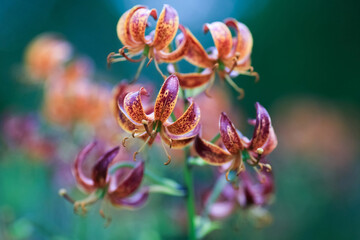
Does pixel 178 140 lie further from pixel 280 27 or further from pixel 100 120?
pixel 280 27

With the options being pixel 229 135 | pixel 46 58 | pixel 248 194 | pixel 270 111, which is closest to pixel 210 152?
pixel 229 135

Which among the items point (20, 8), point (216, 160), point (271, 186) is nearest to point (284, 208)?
point (271, 186)

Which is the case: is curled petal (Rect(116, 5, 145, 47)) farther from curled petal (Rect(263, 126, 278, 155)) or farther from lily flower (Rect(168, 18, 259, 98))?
curled petal (Rect(263, 126, 278, 155))

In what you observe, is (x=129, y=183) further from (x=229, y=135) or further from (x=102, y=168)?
(x=229, y=135)

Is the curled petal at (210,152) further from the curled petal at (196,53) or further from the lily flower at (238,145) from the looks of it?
the curled petal at (196,53)

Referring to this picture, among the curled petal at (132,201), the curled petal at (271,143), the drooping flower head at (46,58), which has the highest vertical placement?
the curled petal at (271,143)

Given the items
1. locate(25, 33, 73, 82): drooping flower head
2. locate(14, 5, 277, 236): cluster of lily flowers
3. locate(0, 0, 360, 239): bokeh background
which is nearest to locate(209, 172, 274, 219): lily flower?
locate(0, 0, 360, 239): bokeh background

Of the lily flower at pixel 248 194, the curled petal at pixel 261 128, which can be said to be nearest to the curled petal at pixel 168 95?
the curled petal at pixel 261 128
